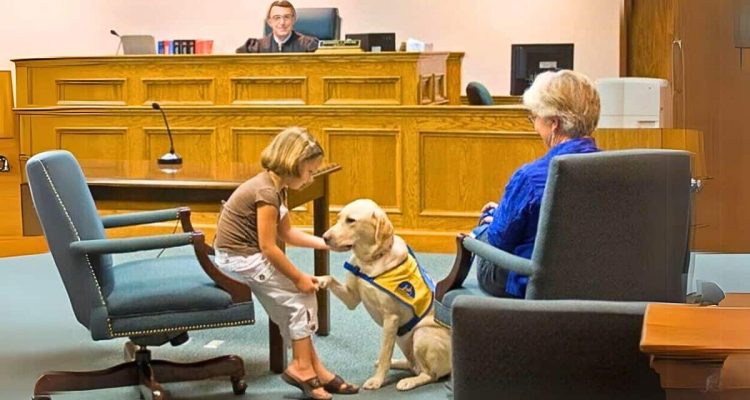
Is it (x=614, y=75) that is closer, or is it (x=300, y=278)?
(x=300, y=278)

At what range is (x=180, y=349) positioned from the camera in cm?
441

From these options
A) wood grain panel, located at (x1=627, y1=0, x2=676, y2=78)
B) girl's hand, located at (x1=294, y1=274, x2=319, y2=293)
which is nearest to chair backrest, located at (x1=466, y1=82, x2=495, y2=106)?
wood grain panel, located at (x1=627, y1=0, x2=676, y2=78)

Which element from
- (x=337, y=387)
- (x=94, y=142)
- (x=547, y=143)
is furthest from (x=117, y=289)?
(x=94, y=142)

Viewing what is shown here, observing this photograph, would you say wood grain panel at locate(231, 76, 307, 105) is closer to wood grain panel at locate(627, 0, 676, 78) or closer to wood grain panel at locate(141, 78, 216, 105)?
wood grain panel at locate(141, 78, 216, 105)

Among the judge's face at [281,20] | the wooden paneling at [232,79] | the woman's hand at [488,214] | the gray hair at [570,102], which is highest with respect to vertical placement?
the judge's face at [281,20]

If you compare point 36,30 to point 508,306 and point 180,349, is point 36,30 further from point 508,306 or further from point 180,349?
point 508,306

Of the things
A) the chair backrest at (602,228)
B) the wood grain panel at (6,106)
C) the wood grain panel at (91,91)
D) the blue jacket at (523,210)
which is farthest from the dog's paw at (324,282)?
the wood grain panel at (6,106)

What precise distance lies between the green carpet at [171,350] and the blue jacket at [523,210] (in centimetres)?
66

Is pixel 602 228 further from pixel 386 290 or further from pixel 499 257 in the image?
pixel 386 290

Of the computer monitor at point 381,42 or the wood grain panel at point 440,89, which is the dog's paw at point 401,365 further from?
the computer monitor at point 381,42

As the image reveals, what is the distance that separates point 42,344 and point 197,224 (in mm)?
2450

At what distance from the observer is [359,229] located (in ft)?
12.3

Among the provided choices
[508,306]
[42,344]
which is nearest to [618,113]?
[42,344]

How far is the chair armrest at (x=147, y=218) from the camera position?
394 centimetres
